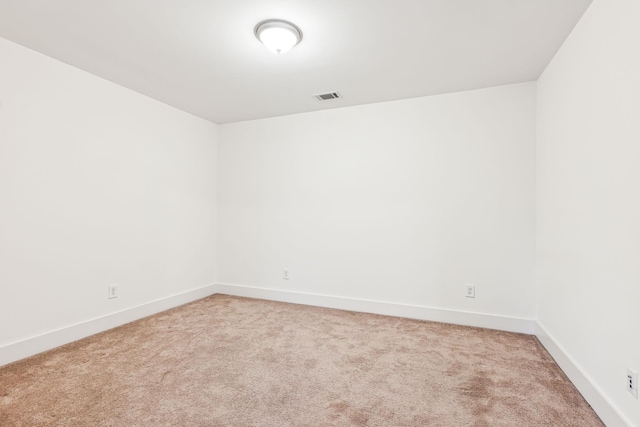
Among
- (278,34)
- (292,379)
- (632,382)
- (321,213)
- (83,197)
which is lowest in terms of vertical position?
(292,379)

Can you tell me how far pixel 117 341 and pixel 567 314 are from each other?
3623 millimetres

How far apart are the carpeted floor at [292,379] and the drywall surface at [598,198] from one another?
0.41 meters

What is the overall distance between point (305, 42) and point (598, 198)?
2139mm

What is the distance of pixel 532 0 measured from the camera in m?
1.79

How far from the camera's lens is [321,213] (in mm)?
3818

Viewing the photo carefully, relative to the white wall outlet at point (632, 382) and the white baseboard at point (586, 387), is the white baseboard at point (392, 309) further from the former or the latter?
the white wall outlet at point (632, 382)

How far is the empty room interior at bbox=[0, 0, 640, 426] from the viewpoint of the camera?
1.77m

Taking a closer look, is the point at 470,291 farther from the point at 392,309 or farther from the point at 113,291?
the point at 113,291

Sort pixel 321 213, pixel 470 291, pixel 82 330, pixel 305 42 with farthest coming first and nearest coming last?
pixel 321 213
pixel 470 291
pixel 82 330
pixel 305 42

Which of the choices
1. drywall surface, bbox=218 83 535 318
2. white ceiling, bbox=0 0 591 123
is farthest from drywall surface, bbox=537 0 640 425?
drywall surface, bbox=218 83 535 318

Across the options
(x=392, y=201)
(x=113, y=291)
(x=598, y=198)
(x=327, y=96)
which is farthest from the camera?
(x=392, y=201)

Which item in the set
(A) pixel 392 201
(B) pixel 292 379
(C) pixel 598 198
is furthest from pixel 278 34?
(B) pixel 292 379

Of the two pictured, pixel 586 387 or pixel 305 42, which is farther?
pixel 305 42

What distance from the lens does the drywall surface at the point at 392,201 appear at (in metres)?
3.01
